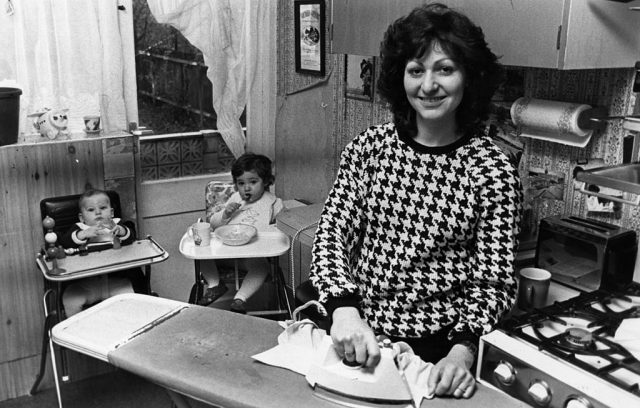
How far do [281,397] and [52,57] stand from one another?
2.41m

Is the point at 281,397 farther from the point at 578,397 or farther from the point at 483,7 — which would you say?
the point at 483,7

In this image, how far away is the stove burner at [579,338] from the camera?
1433 mm

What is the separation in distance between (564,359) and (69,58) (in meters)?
2.54

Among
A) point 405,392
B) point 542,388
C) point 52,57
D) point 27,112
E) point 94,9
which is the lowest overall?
point 542,388

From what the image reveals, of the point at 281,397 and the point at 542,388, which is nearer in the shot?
the point at 281,397

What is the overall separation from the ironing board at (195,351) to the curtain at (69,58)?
5.80 feet

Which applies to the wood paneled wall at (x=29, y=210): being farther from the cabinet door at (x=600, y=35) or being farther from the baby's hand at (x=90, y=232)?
the cabinet door at (x=600, y=35)

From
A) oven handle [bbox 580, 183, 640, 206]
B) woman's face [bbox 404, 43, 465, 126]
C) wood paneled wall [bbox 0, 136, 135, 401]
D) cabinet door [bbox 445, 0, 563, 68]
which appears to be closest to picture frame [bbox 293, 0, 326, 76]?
wood paneled wall [bbox 0, 136, 135, 401]

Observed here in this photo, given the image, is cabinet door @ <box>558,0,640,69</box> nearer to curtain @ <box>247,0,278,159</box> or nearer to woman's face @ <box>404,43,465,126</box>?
woman's face @ <box>404,43,465,126</box>

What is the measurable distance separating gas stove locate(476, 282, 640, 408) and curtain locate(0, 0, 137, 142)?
2.27 metres

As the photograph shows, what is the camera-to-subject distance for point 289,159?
369cm

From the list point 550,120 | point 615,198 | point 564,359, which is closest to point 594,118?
point 550,120

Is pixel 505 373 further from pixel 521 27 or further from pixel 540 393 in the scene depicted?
pixel 521 27

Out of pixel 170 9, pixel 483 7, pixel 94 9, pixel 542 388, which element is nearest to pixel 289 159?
pixel 170 9
